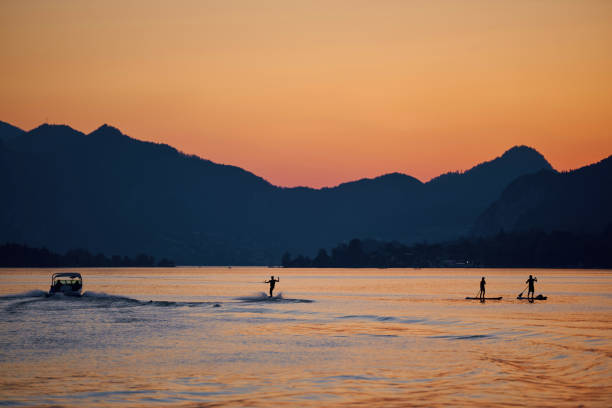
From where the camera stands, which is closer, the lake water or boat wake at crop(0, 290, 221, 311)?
the lake water

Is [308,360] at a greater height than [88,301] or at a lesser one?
greater

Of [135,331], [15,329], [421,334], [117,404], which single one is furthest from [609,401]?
[15,329]

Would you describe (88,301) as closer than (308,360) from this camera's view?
No

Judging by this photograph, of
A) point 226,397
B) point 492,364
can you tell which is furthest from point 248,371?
point 492,364

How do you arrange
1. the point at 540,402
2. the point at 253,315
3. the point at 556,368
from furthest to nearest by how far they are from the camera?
the point at 253,315
the point at 556,368
the point at 540,402

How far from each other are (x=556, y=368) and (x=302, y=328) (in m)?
21.7

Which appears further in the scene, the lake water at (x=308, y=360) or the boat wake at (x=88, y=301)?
the boat wake at (x=88, y=301)

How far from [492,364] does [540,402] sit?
7880mm

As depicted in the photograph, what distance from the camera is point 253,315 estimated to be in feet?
207

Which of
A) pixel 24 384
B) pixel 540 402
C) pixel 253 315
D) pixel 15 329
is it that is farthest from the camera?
pixel 253 315

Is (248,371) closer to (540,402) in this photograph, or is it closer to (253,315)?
(540,402)

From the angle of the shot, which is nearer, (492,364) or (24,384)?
(24,384)

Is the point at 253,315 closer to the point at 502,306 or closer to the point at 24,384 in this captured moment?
the point at 502,306

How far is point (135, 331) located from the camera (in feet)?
159
